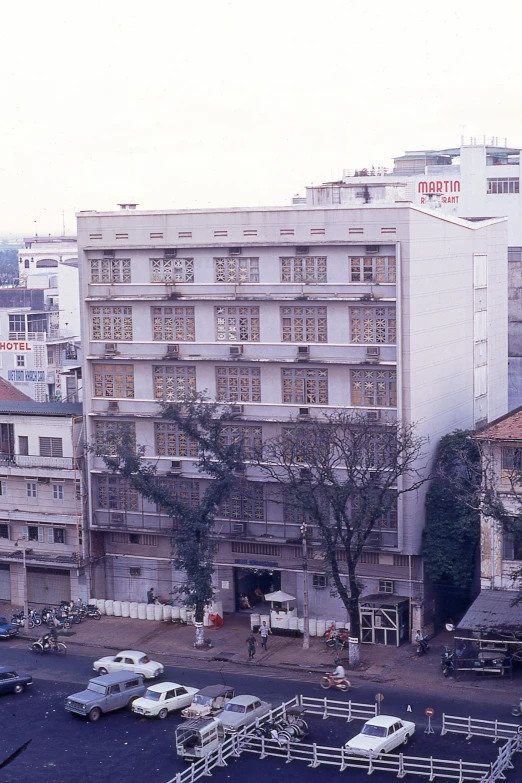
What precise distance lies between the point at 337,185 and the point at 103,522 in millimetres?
21289

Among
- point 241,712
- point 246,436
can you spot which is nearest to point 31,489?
point 246,436

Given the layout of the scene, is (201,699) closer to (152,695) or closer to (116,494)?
(152,695)

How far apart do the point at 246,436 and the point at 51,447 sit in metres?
10.3

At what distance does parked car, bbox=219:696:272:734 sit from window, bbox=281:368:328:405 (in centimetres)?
1536

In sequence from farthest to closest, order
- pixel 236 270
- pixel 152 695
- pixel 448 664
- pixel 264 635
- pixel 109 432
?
pixel 109 432 → pixel 236 270 → pixel 264 635 → pixel 448 664 → pixel 152 695

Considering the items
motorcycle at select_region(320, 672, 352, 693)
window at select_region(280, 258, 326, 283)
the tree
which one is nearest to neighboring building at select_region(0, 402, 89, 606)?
the tree

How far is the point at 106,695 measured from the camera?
132 ft

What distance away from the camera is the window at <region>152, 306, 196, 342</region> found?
2037 inches

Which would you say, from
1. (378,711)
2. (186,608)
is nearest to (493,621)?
(378,711)

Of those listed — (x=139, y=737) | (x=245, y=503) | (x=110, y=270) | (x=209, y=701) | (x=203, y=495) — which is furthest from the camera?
(x=110, y=270)

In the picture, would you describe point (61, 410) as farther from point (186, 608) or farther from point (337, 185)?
→ point (337, 185)

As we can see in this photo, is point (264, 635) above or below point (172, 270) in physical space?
below

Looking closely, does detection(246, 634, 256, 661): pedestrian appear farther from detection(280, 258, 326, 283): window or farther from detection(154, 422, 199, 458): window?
detection(280, 258, 326, 283): window

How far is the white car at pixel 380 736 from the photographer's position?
34.8 metres
